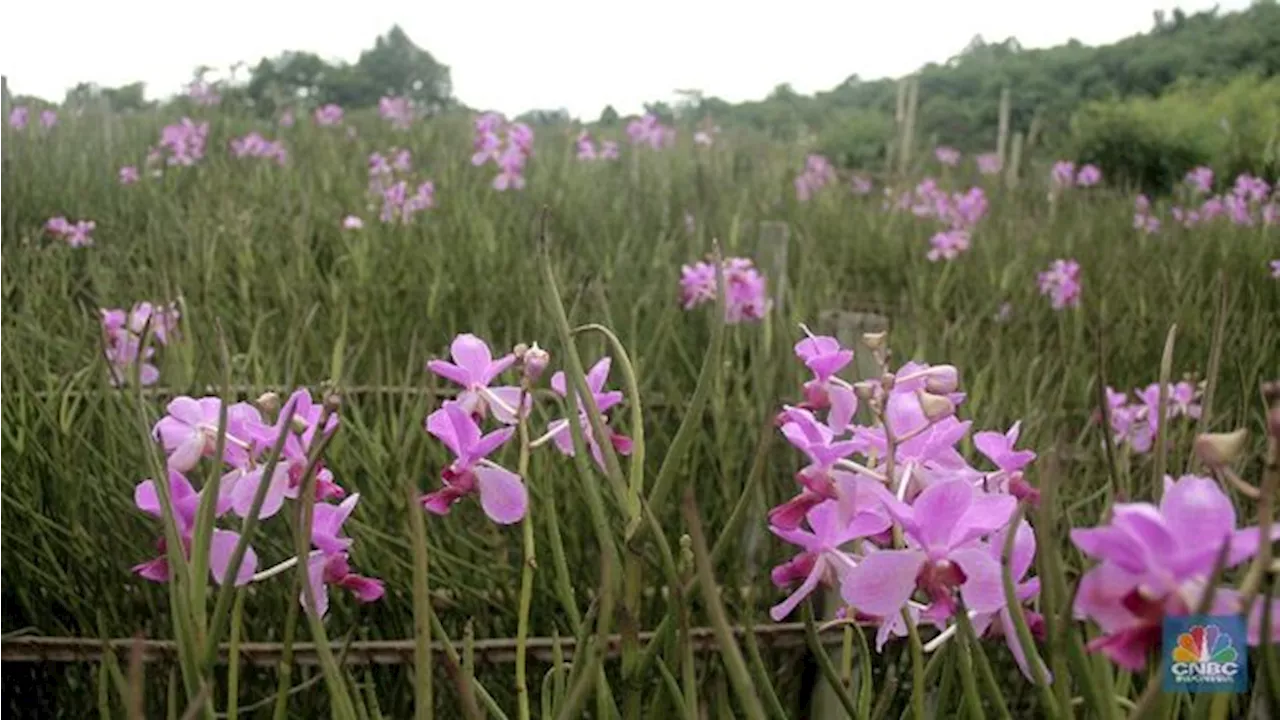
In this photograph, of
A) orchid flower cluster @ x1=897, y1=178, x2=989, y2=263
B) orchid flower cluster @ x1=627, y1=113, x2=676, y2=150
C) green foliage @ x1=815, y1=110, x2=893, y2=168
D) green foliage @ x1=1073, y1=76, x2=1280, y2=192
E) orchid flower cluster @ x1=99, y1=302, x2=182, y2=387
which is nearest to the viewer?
orchid flower cluster @ x1=99, y1=302, x2=182, y2=387

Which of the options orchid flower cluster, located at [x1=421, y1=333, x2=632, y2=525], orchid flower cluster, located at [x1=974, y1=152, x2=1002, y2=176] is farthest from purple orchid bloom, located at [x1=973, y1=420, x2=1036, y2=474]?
orchid flower cluster, located at [x1=974, y1=152, x2=1002, y2=176]

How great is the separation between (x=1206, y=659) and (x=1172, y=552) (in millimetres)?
79

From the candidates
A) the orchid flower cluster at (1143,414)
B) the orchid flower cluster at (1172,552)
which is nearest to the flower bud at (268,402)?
the orchid flower cluster at (1172,552)

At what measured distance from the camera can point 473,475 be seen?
26.5 inches

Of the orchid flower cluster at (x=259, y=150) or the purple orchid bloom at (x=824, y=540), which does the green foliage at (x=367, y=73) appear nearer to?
the orchid flower cluster at (x=259, y=150)

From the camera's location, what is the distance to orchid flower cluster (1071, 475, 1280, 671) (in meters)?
0.37

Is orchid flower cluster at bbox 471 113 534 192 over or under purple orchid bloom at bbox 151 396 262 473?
under

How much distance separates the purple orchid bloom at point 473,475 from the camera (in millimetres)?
663

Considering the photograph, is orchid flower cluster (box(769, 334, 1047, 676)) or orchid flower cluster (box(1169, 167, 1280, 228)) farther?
orchid flower cluster (box(1169, 167, 1280, 228))

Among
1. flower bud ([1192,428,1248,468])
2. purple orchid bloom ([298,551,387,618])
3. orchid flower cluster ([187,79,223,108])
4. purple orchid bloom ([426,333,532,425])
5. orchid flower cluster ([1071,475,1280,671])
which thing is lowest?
purple orchid bloom ([298,551,387,618])

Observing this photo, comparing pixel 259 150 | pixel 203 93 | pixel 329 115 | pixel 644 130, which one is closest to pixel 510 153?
pixel 259 150

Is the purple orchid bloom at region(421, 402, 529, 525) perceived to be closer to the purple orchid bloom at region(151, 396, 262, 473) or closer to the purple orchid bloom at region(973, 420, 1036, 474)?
the purple orchid bloom at region(151, 396, 262, 473)

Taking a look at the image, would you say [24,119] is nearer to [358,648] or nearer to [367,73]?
[358,648]

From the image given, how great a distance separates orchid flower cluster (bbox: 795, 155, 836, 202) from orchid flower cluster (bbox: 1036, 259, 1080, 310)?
7.99 feet
